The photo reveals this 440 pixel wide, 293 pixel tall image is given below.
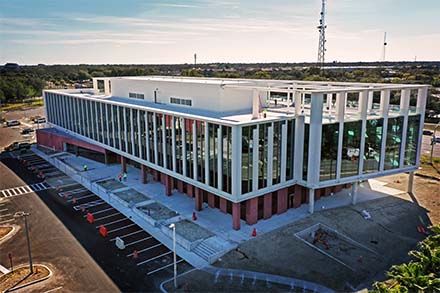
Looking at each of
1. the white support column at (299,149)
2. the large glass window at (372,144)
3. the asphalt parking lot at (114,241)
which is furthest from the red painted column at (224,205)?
the large glass window at (372,144)

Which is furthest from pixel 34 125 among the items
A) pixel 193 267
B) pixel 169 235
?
pixel 193 267

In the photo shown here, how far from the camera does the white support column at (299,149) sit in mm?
31734

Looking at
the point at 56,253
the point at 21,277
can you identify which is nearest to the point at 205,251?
the point at 56,253

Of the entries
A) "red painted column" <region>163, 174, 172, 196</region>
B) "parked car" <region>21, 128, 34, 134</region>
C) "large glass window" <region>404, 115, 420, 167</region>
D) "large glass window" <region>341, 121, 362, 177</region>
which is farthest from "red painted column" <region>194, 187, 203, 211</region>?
"parked car" <region>21, 128, 34, 134</region>

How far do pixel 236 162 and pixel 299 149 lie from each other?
269 inches

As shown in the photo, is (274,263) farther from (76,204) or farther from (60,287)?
(76,204)

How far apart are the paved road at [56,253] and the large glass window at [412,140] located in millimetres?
30202

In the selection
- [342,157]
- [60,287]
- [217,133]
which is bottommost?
[60,287]

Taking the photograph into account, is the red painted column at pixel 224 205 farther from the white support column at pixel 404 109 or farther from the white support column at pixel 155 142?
the white support column at pixel 404 109

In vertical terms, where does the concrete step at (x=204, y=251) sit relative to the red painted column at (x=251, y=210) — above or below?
below

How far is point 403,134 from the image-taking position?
35.5 metres

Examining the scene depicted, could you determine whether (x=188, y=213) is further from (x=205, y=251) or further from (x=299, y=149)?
(x=299, y=149)

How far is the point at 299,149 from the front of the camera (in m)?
32.1

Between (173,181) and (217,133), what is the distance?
1144cm
